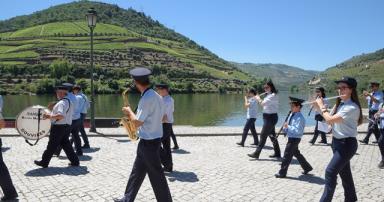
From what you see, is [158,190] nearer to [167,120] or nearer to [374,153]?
[167,120]

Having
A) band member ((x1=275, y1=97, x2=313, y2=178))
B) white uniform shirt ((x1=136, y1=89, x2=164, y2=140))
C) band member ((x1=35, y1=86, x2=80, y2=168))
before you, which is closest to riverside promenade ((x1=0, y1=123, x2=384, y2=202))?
band member ((x1=275, y1=97, x2=313, y2=178))

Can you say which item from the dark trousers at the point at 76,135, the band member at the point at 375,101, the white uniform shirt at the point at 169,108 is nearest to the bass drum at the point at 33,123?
the dark trousers at the point at 76,135

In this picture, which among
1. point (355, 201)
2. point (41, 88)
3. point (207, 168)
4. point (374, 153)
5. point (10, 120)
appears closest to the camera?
point (355, 201)

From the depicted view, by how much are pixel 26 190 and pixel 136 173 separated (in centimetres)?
287

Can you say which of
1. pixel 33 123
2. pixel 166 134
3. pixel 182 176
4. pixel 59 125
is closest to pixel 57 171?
pixel 59 125

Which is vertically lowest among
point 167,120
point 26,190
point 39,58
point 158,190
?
point 26,190

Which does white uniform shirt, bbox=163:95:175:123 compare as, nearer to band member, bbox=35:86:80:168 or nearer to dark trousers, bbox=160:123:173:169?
dark trousers, bbox=160:123:173:169

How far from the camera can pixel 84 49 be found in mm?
163500

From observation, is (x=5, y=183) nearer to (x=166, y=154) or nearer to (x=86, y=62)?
(x=166, y=154)

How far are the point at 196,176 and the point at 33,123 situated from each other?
441cm

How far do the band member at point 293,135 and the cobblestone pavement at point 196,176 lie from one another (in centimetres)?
25

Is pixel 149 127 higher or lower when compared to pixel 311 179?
higher

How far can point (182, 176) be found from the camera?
388 inches

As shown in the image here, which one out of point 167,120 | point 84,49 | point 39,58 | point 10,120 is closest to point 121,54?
point 84,49
